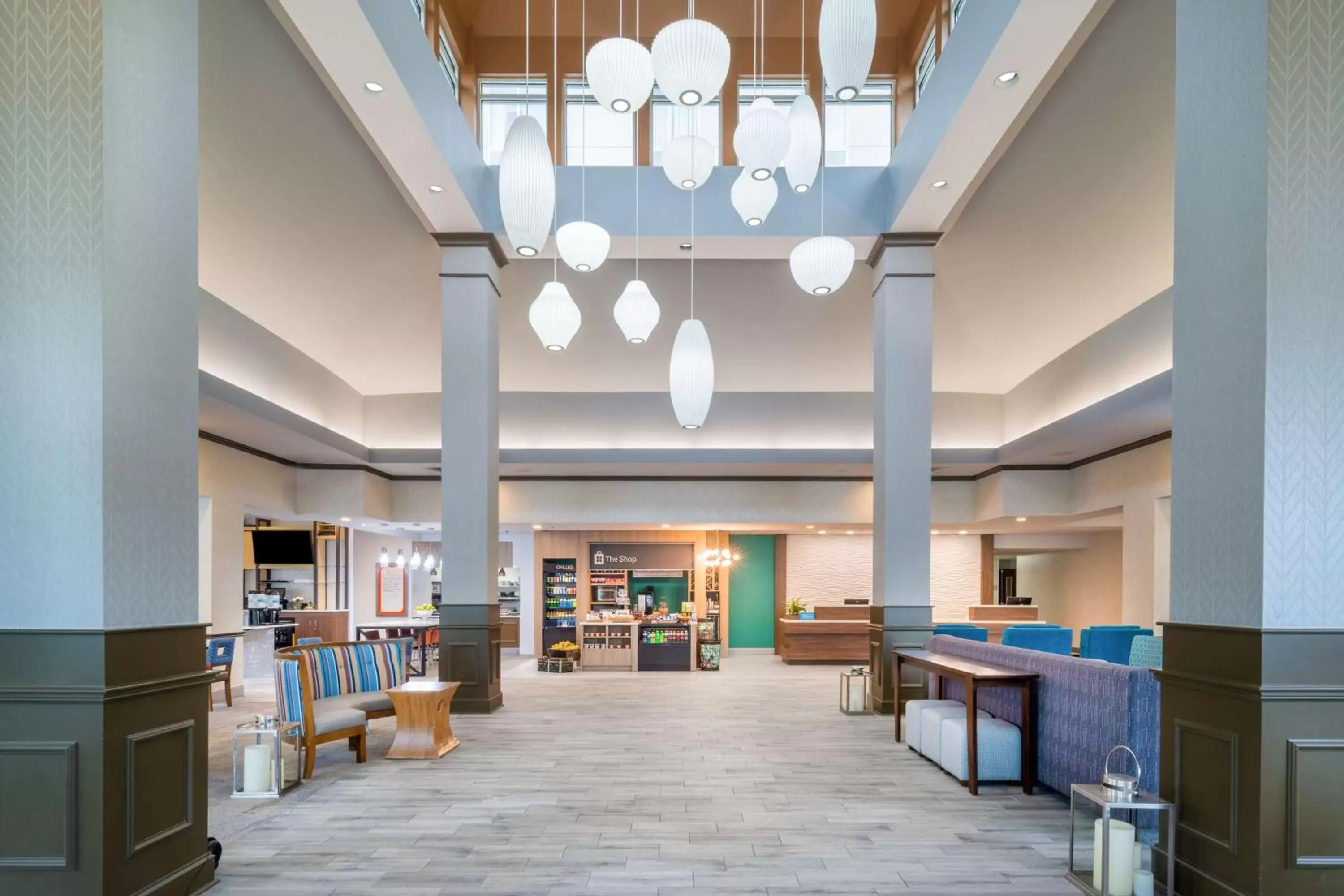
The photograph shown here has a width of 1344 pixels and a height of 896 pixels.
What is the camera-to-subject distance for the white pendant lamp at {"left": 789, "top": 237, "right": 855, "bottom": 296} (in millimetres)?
5246

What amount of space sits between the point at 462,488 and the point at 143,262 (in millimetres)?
4750

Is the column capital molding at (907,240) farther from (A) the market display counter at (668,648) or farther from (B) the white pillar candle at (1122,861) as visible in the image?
(A) the market display counter at (668,648)

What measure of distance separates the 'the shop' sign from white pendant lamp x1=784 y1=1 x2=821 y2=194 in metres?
10.0

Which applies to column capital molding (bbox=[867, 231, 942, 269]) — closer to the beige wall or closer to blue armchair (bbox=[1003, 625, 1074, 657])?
blue armchair (bbox=[1003, 625, 1074, 657])

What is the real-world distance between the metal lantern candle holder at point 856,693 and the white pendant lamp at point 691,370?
12.5 ft

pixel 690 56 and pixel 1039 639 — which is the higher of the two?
pixel 690 56

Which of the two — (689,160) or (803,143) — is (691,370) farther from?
(803,143)

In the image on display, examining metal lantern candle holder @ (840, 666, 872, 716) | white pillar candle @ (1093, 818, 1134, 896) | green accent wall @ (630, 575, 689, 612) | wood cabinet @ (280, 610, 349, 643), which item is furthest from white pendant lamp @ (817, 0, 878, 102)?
wood cabinet @ (280, 610, 349, 643)

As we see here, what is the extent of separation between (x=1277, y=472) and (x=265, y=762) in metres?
5.62

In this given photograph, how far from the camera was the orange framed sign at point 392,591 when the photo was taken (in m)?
17.0

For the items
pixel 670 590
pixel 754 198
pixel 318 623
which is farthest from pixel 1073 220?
pixel 318 623

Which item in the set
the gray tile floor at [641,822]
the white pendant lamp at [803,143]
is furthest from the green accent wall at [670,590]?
the white pendant lamp at [803,143]

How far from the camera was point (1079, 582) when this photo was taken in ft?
56.0

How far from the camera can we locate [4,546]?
3121 mm
